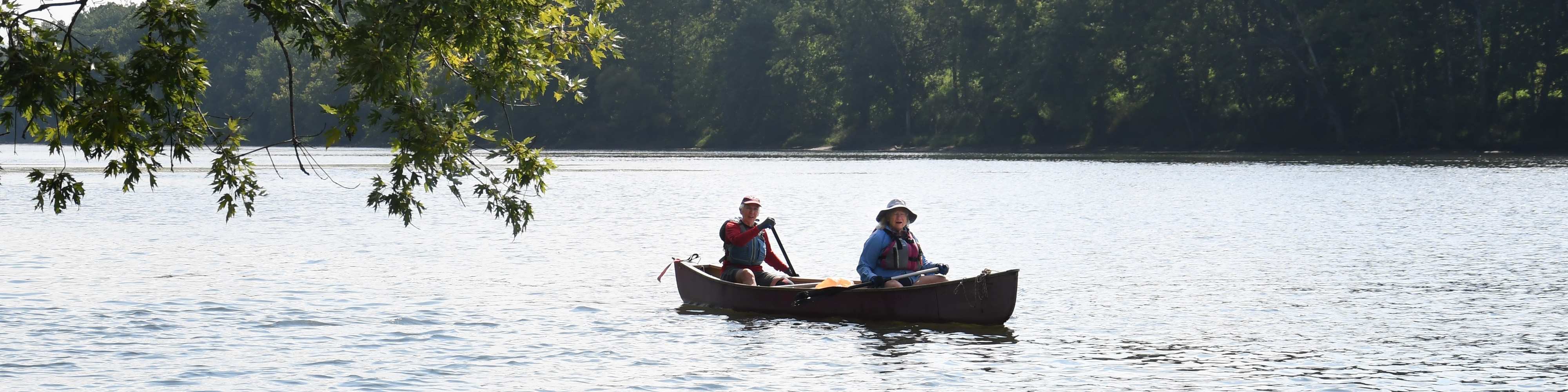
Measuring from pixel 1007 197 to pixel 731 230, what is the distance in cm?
2473

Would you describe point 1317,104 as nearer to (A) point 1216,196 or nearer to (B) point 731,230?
(A) point 1216,196

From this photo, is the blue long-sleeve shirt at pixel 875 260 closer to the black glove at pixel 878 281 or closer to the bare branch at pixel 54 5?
the black glove at pixel 878 281

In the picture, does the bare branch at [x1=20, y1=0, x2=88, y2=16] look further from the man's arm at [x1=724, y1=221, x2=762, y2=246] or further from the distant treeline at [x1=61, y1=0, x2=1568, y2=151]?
the distant treeline at [x1=61, y1=0, x2=1568, y2=151]

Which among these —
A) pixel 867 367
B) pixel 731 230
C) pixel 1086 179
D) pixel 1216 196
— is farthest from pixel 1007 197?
pixel 867 367

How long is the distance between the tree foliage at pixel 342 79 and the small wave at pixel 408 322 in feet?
11.1

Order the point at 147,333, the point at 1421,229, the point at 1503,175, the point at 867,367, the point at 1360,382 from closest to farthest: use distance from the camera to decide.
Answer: the point at 1360,382
the point at 867,367
the point at 147,333
the point at 1421,229
the point at 1503,175

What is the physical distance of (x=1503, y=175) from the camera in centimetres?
4647

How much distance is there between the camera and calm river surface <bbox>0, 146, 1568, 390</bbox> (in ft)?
39.7

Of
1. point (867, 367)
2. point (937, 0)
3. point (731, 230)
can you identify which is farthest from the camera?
point (937, 0)

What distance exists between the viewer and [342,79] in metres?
10.1

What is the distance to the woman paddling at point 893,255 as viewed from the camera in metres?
14.6

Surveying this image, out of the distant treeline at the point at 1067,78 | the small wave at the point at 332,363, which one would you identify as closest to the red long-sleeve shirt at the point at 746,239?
the small wave at the point at 332,363

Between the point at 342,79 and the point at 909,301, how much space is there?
608 cm

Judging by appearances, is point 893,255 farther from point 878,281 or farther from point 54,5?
point 54,5
